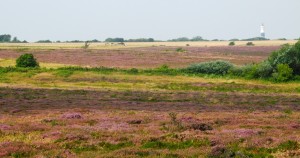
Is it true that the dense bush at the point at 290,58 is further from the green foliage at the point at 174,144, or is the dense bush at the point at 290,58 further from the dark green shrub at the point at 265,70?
the green foliage at the point at 174,144

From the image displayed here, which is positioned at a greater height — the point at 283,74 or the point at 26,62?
the point at 26,62

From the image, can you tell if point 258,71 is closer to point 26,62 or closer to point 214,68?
point 214,68

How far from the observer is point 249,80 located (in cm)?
6247

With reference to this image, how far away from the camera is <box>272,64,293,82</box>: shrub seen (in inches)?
2327

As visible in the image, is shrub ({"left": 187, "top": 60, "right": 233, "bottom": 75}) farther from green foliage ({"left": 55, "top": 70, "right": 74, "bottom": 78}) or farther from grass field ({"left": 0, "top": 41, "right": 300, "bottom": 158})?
green foliage ({"left": 55, "top": 70, "right": 74, "bottom": 78})

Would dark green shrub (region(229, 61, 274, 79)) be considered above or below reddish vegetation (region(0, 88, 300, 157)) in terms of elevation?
below

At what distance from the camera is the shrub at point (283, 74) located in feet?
194

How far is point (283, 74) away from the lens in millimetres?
59469

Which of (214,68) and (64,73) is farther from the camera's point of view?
(214,68)

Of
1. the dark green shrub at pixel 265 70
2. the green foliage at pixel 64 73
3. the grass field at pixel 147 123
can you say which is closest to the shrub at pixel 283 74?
the dark green shrub at pixel 265 70

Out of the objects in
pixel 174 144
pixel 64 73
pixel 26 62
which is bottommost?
pixel 64 73

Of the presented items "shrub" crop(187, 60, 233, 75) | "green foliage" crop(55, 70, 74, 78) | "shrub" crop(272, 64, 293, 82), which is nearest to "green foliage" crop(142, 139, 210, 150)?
"shrub" crop(272, 64, 293, 82)

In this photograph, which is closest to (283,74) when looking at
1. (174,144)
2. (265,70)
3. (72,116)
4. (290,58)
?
(265,70)

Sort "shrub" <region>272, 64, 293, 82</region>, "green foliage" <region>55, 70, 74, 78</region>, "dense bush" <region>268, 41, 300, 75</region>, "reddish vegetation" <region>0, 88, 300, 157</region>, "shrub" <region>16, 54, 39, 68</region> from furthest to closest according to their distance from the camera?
"shrub" <region>16, 54, 39, 68</region>
"green foliage" <region>55, 70, 74, 78</region>
"dense bush" <region>268, 41, 300, 75</region>
"shrub" <region>272, 64, 293, 82</region>
"reddish vegetation" <region>0, 88, 300, 157</region>
